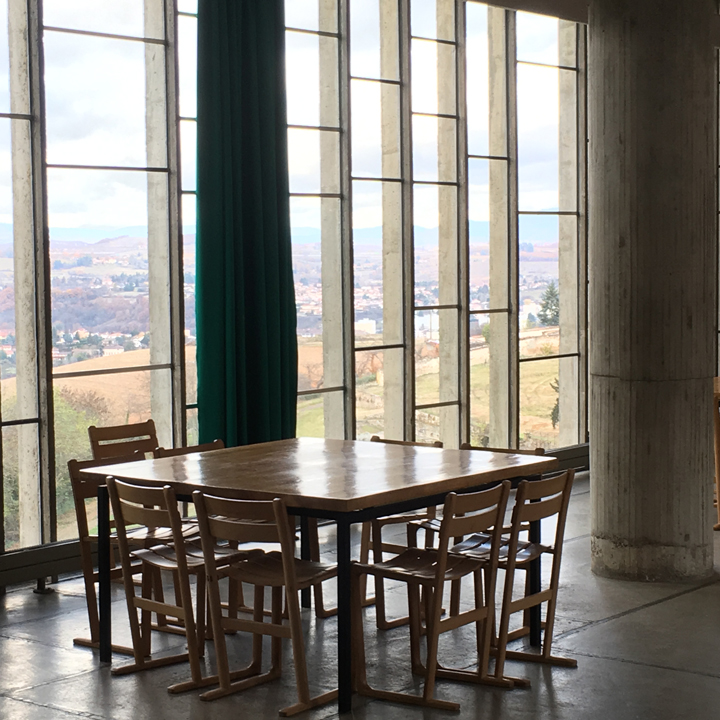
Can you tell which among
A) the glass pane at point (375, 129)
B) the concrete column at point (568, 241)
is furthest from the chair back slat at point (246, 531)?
the concrete column at point (568, 241)

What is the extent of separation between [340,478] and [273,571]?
566mm

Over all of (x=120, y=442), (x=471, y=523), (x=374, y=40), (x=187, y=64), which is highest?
(x=374, y=40)

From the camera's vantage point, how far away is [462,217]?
386 inches

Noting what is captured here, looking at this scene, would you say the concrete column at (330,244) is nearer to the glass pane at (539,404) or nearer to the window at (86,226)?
the window at (86,226)

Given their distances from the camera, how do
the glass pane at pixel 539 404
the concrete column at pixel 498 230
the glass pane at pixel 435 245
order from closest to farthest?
the glass pane at pixel 435 245
the concrete column at pixel 498 230
the glass pane at pixel 539 404

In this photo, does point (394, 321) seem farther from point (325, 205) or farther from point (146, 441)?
point (146, 441)

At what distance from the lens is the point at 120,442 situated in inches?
262

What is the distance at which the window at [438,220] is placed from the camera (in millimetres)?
8867

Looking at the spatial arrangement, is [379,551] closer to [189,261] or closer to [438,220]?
[189,261]

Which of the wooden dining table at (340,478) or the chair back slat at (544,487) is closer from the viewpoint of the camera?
the wooden dining table at (340,478)

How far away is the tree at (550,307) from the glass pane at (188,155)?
13.4 ft

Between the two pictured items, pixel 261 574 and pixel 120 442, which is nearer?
pixel 261 574

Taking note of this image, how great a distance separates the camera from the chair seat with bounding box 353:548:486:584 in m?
4.73

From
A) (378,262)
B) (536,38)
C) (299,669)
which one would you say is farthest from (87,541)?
(536,38)
